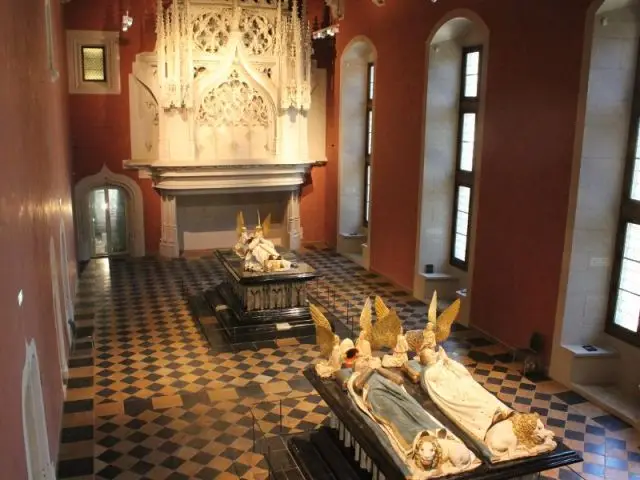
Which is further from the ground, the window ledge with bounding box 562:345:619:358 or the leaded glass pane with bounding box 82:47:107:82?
the leaded glass pane with bounding box 82:47:107:82

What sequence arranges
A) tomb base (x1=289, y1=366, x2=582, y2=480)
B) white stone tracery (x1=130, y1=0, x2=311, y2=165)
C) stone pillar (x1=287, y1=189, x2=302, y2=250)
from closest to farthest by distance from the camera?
tomb base (x1=289, y1=366, x2=582, y2=480), white stone tracery (x1=130, y1=0, x2=311, y2=165), stone pillar (x1=287, y1=189, x2=302, y2=250)

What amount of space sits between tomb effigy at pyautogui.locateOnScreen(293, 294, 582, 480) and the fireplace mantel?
333 inches

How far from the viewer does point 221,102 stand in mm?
14398

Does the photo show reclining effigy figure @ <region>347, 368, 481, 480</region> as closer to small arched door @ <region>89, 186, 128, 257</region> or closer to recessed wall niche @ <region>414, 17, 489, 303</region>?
recessed wall niche @ <region>414, 17, 489, 303</region>

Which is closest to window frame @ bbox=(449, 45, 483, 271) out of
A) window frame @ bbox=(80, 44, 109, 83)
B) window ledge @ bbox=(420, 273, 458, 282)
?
window ledge @ bbox=(420, 273, 458, 282)

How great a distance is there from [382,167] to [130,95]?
5.92 m

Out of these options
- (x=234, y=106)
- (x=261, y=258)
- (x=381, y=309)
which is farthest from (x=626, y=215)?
(x=234, y=106)

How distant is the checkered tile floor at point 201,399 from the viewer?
20.5 feet

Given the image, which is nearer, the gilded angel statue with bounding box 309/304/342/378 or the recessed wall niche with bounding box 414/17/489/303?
the gilded angel statue with bounding box 309/304/342/378

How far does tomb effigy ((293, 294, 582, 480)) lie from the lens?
468 centimetres

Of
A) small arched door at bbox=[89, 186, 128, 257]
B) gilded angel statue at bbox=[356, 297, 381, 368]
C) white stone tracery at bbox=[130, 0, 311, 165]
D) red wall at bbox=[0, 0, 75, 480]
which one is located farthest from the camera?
small arched door at bbox=[89, 186, 128, 257]

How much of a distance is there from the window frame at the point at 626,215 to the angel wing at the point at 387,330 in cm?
328

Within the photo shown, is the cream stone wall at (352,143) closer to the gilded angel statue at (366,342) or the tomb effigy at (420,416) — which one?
the tomb effigy at (420,416)

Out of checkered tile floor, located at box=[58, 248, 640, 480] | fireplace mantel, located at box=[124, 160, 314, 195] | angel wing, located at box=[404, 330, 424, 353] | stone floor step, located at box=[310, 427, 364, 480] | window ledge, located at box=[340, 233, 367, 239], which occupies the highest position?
fireplace mantel, located at box=[124, 160, 314, 195]
